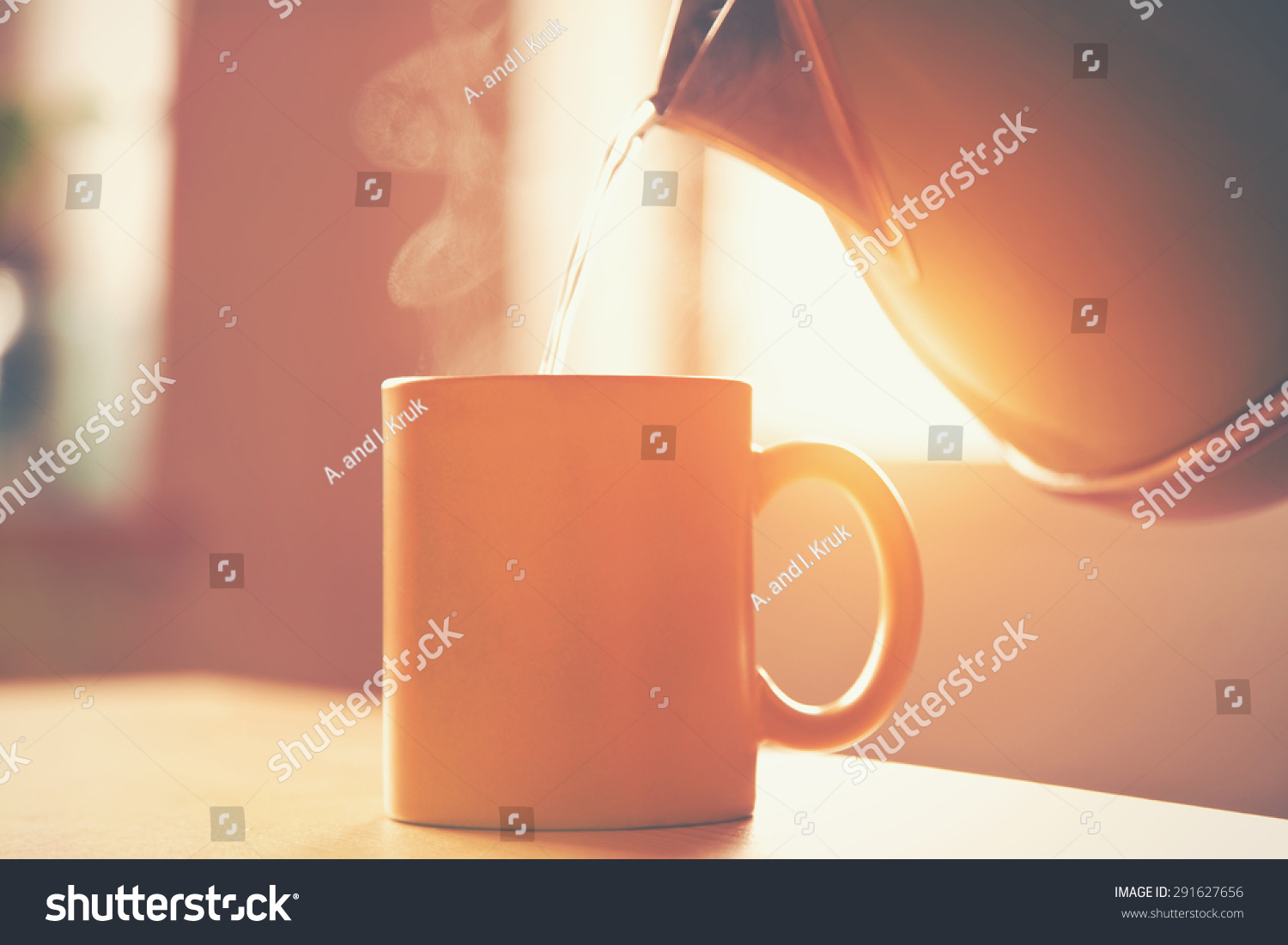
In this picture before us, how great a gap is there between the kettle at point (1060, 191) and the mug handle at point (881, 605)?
0.51 ft

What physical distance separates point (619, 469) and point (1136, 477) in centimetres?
28

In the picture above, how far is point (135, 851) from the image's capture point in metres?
0.34

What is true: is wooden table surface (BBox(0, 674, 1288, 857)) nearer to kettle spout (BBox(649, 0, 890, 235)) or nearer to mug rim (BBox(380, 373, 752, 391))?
mug rim (BBox(380, 373, 752, 391))

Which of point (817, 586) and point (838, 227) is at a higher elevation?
point (838, 227)

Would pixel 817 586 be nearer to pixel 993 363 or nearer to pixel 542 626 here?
pixel 993 363

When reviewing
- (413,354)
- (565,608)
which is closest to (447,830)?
(565,608)

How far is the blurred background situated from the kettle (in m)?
0.23

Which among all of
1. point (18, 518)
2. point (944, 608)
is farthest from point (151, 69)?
point (944, 608)

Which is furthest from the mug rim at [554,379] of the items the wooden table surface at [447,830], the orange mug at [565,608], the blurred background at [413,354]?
the blurred background at [413,354]

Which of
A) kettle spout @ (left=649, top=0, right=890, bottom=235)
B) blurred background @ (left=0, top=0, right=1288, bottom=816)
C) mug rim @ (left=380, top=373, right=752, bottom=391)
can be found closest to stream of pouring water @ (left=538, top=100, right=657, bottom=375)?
kettle spout @ (left=649, top=0, right=890, bottom=235)

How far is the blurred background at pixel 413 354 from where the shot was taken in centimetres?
76

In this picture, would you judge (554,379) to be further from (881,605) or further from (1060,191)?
(1060,191)
